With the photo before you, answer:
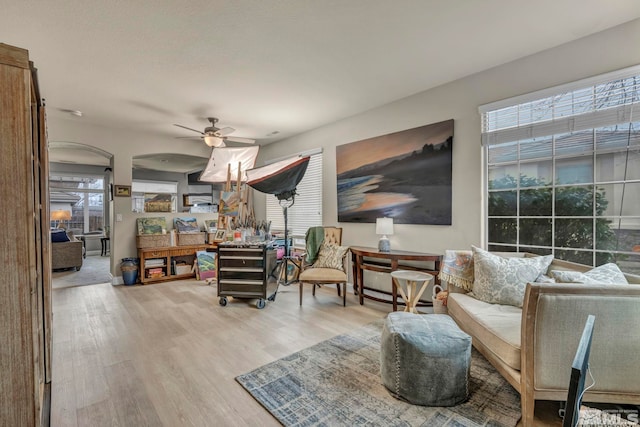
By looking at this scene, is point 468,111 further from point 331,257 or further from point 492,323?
point 331,257

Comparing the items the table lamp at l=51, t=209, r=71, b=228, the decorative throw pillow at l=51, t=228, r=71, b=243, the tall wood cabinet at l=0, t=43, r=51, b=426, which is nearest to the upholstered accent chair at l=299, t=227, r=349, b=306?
the tall wood cabinet at l=0, t=43, r=51, b=426

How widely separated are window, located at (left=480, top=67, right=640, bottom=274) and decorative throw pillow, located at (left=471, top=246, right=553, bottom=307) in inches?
22.5

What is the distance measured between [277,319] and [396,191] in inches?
89.3

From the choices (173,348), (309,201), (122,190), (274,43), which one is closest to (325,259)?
(309,201)

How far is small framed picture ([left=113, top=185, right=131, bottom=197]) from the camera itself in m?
5.04

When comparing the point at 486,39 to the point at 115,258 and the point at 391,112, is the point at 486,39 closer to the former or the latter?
the point at 391,112

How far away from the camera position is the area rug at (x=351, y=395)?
1.71m

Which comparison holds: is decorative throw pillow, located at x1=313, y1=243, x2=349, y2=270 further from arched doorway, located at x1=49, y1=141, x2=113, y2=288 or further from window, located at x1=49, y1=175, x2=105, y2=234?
window, located at x1=49, y1=175, x2=105, y2=234

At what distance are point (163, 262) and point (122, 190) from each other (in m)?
1.50

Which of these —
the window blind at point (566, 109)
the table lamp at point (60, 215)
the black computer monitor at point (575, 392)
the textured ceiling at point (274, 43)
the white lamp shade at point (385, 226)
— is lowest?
the black computer monitor at point (575, 392)

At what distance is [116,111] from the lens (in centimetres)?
416

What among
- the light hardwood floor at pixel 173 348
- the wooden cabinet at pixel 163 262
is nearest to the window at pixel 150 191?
the wooden cabinet at pixel 163 262

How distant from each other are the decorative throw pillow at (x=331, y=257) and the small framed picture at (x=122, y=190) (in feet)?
12.3

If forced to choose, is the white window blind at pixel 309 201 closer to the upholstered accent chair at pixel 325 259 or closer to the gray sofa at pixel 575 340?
the upholstered accent chair at pixel 325 259
